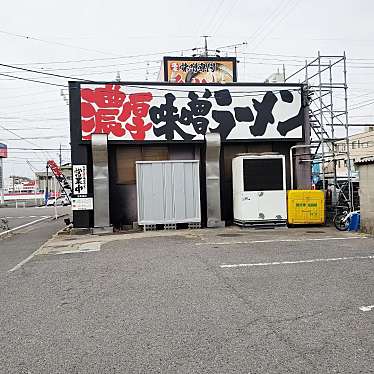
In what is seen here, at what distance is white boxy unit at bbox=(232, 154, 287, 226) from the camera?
49.7 feet

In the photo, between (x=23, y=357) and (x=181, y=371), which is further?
(x=23, y=357)

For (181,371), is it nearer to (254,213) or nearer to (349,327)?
(349,327)

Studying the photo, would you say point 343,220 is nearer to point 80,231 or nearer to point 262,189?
point 262,189

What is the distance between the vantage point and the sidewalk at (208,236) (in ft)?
39.3

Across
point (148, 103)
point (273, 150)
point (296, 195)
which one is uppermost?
point (148, 103)

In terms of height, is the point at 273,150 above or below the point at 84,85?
A: below

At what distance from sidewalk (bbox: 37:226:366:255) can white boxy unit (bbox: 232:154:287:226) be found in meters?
0.51

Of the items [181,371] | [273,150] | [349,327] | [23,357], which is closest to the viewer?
[181,371]

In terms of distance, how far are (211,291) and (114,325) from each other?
193 cm

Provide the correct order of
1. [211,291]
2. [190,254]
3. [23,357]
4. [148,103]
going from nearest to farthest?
[23,357]
[211,291]
[190,254]
[148,103]

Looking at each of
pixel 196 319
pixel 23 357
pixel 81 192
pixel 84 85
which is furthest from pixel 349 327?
pixel 84 85

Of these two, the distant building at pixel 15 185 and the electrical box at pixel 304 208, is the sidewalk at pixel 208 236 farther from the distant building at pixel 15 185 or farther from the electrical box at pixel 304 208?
the distant building at pixel 15 185

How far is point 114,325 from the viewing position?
16.5ft

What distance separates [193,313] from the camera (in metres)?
5.41
